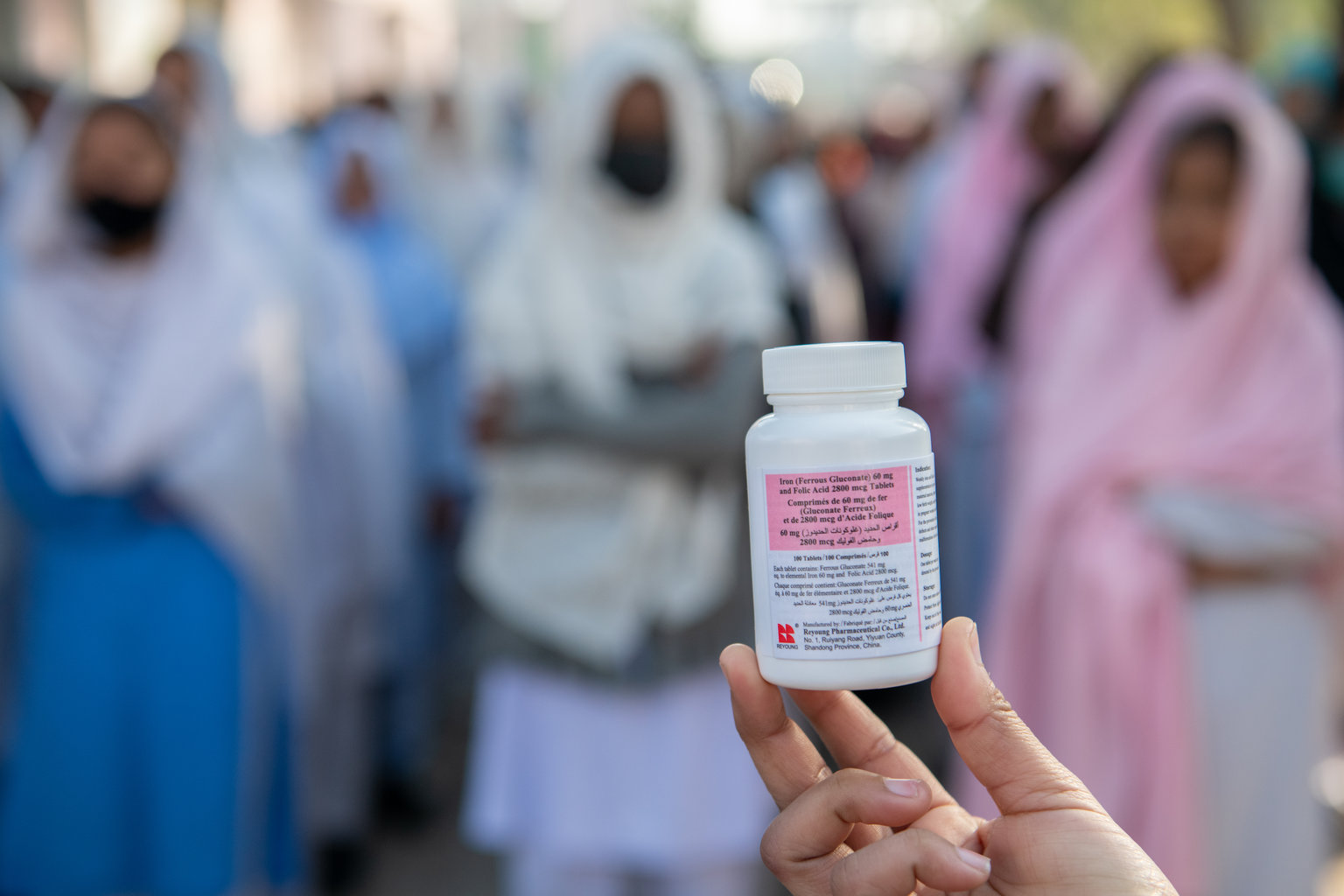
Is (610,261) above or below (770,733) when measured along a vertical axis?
above

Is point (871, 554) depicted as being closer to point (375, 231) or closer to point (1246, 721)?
point (1246, 721)

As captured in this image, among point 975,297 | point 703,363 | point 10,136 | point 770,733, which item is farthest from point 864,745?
point 10,136

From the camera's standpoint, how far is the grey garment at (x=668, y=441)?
228 centimetres

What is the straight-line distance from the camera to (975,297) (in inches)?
155

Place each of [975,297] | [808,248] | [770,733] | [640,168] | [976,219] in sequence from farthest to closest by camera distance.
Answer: [808,248] → [976,219] → [975,297] → [640,168] → [770,733]

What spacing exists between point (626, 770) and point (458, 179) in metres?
3.54

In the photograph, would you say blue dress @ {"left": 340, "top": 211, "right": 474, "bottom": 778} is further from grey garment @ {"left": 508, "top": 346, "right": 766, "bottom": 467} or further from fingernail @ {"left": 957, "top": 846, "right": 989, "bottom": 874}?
fingernail @ {"left": 957, "top": 846, "right": 989, "bottom": 874}

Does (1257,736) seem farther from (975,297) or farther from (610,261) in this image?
(975,297)

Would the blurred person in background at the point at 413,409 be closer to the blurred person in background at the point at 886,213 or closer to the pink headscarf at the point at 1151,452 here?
the blurred person in background at the point at 886,213

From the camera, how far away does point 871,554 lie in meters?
0.93

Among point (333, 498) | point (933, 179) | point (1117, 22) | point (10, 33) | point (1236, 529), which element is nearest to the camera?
point (1236, 529)

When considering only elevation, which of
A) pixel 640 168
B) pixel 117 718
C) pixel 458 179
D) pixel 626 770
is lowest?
pixel 626 770

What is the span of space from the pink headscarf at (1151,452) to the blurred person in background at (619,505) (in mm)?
638

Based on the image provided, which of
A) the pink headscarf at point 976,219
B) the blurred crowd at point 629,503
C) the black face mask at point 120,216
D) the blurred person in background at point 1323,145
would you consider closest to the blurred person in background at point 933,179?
the pink headscarf at point 976,219
